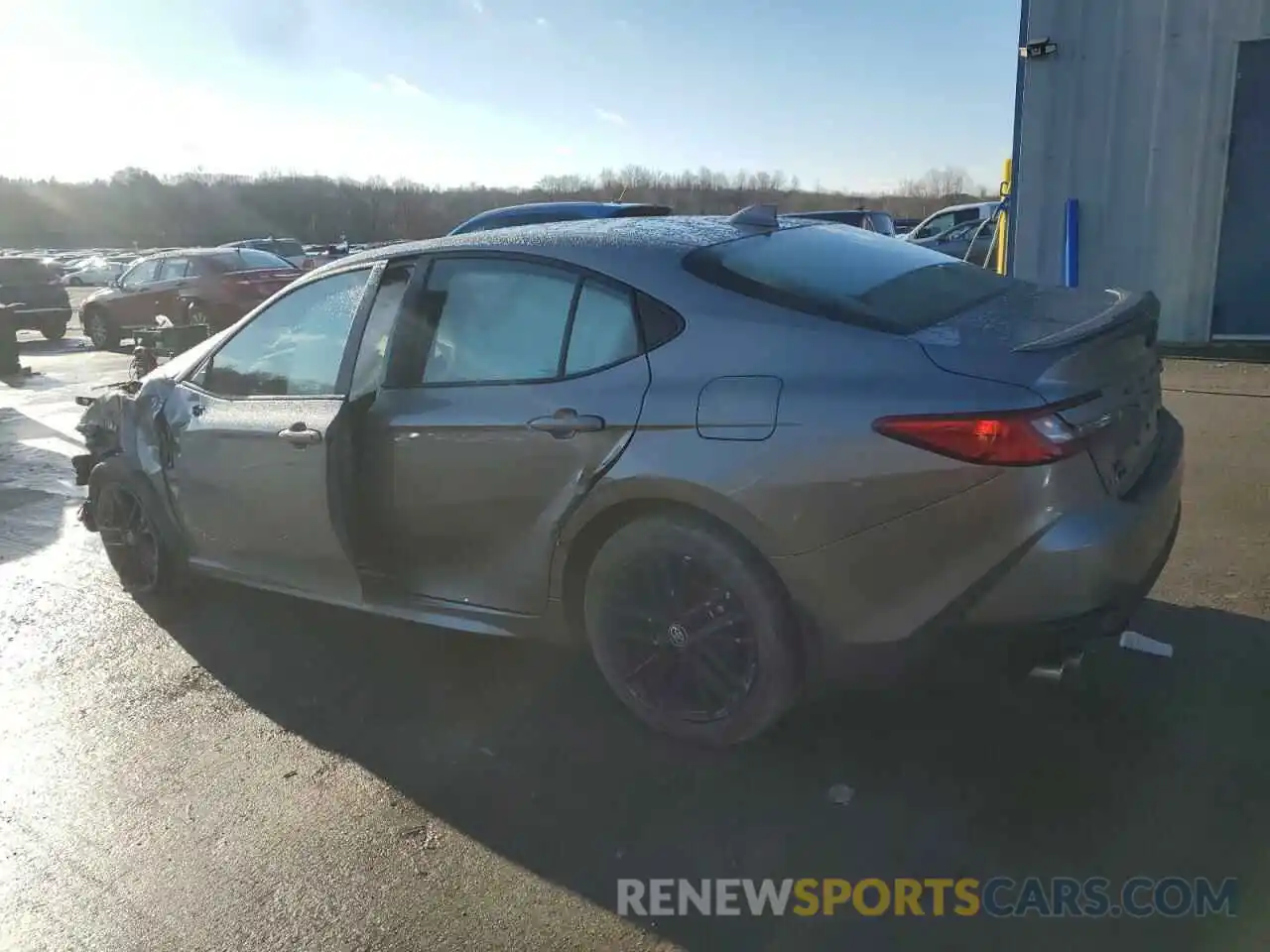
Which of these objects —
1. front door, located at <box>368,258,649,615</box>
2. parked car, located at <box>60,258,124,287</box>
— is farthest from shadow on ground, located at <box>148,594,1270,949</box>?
parked car, located at <box>60,258,124,287</box>

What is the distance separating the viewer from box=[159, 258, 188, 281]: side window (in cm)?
1650

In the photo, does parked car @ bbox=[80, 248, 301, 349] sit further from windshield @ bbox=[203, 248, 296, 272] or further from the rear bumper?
the rear bumper

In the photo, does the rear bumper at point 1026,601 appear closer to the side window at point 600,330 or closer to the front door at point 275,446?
the side window at point 600,330

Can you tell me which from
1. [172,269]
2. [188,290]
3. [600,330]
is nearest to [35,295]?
[172,269]

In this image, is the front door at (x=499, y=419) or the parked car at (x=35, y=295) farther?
the parked car at (x=35, y=295)

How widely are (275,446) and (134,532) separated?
1.45 metres

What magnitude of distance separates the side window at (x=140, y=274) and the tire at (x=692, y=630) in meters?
16.7

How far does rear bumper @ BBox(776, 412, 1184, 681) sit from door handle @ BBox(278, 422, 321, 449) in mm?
1882

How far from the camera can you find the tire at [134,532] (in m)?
4.56

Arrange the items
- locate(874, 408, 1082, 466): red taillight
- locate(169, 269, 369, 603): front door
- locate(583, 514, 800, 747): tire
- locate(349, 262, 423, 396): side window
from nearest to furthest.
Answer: locate(874, 408, 1082, 466): red taillight < locate(583, 514, 800, 747): tire < locate(349, 262, 423, 396): side window < locate(169, 269, 369, 603): front door

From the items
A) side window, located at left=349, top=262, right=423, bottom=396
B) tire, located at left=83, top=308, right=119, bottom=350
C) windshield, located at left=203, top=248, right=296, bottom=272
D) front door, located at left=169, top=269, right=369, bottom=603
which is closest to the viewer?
side window, located at left=349, top=262, right=423, bottom=396

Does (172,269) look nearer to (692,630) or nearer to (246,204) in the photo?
(692,630)

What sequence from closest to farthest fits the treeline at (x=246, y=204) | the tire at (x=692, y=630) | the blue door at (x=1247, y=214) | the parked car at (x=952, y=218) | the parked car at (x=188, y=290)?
1. the tire at (x=692, y=630)
2. the blue door at (x=1247, y=214)
3. the parked car at (x=188, y=290)
4. the parked car at (x=952, y=218)
5. the treeline at (x=246, y=204)

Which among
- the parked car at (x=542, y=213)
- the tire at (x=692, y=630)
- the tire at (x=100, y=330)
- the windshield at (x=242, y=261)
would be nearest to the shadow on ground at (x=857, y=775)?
the tire at (x=692, y=630)
